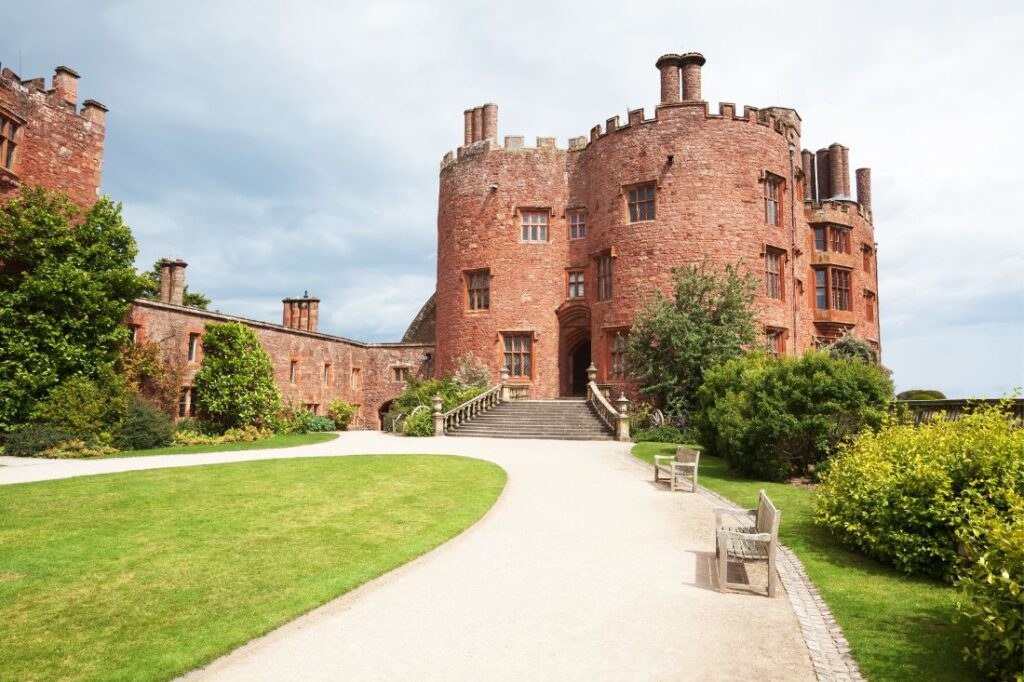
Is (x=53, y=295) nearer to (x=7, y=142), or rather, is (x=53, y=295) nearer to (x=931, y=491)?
(x=7, y=142)

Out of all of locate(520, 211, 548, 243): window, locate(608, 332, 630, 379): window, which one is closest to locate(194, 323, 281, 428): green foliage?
locate(520, 211, 548, 243): window

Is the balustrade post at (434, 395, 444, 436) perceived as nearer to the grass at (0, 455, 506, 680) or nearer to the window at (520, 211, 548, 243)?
the grass at (0, 455, 506, 680)

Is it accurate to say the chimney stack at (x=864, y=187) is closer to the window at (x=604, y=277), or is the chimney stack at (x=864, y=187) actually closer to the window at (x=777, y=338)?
the window at (x=777, y=338)

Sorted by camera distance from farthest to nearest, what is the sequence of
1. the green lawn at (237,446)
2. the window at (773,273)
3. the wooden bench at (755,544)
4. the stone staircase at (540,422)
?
the window at (773,273) → the stone staircase at (540,422) → the green lawn at (237,446) → the wooden bench at (755,544)

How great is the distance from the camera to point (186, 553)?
6.97 m

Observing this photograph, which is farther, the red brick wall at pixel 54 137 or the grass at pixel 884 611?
the red brick wall at pixel 54 137

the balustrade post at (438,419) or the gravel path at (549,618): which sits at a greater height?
the balustrade post at (438,419)

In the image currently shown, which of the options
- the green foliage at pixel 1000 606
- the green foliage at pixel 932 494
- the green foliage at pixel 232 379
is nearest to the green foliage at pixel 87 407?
the green foliage at pixel 232 379

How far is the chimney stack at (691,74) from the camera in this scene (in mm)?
26641

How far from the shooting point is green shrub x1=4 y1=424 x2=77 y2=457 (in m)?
16.5

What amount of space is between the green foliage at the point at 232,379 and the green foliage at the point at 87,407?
4.33 meters

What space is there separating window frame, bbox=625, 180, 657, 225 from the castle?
0.09 m

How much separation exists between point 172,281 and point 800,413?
24.7 metres

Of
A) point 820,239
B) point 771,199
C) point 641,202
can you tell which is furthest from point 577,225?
point 820,239
